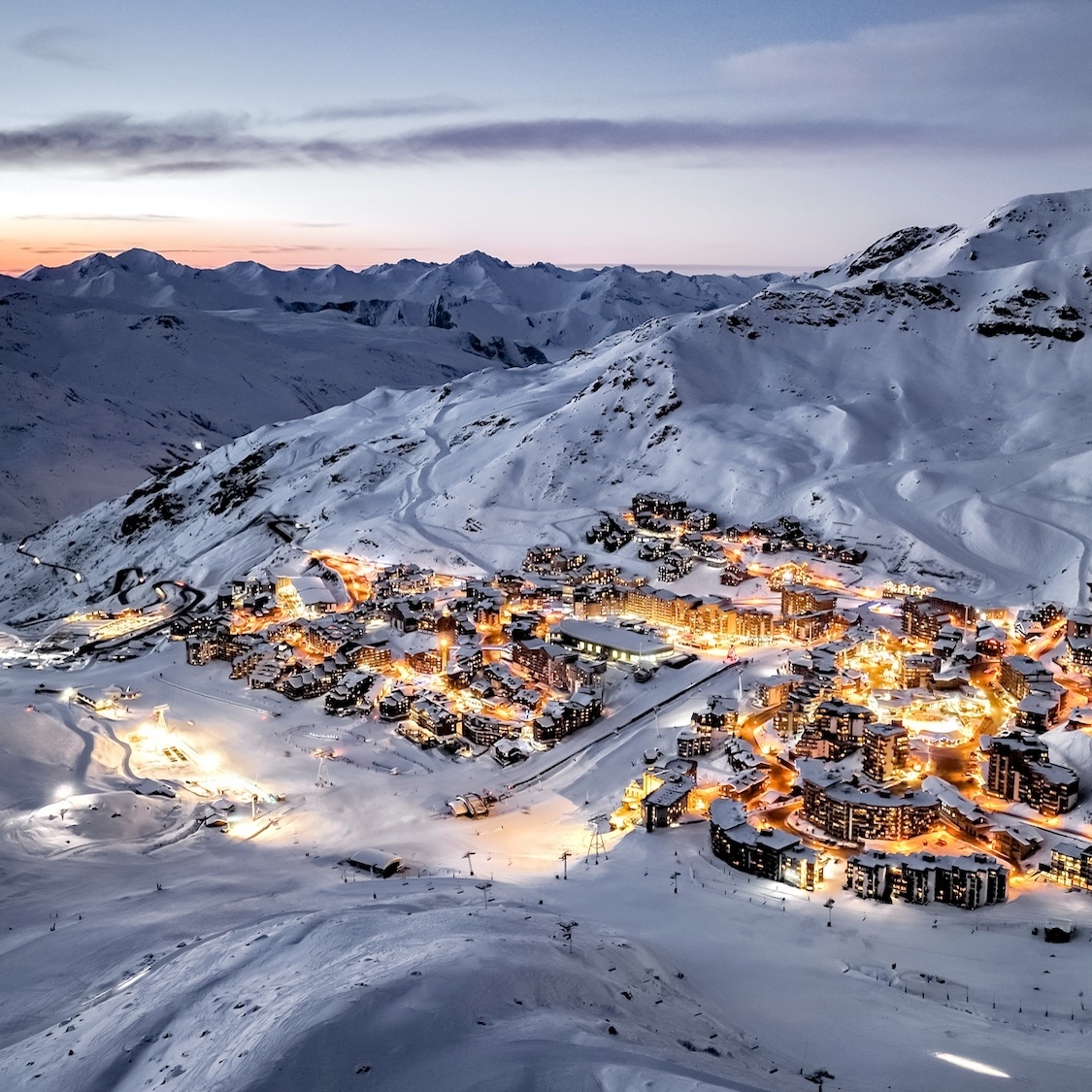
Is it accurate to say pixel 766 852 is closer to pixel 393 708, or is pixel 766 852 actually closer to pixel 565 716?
pixel 565 716

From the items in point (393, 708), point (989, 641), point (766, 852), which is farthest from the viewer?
point (989, 641)

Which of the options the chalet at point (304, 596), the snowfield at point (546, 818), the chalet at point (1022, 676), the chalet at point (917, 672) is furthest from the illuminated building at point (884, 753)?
the chalet at point (304, 596)

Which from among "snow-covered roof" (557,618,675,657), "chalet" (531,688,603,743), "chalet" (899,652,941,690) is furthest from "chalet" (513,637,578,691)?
"chalet" (899,652,941,690)

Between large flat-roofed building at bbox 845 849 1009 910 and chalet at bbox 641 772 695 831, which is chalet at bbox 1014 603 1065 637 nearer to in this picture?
large flat-roofed building at bbox 845 849 1009 910

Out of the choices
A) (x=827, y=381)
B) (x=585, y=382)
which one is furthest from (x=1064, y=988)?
(x=585, y=382)

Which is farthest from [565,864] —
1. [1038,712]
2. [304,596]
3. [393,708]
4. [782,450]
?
[782,450]
